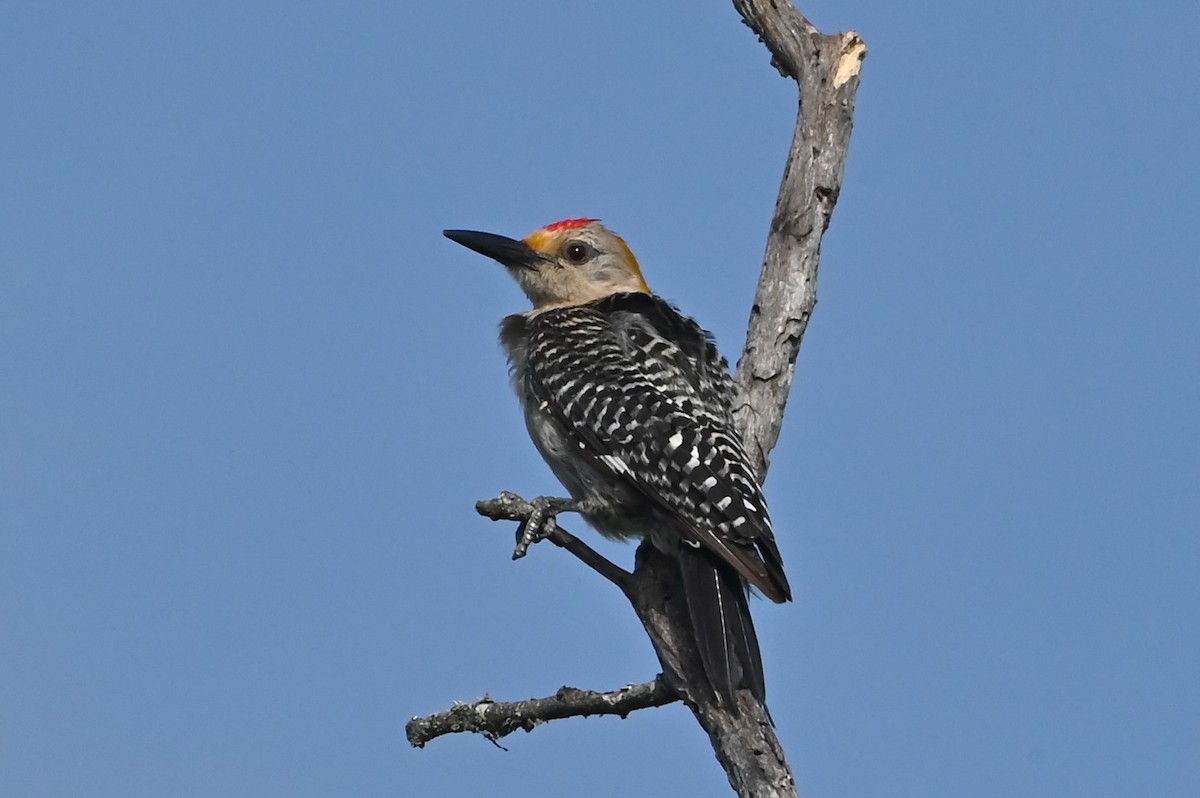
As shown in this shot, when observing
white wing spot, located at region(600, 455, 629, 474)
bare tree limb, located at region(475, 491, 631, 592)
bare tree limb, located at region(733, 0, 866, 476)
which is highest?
bare tree limb, located at region(733, 0, 866, 476)

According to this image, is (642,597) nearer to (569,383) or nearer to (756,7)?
(569,383)

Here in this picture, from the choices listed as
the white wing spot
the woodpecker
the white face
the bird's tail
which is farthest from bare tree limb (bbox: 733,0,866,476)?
the white face

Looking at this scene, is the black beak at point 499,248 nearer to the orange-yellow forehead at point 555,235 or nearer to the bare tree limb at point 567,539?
the orange-yellow forehead at point 555,235

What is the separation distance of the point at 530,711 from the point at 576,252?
3.33 meters

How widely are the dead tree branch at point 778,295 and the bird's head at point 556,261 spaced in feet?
5.18

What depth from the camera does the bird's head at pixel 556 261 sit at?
354 inches

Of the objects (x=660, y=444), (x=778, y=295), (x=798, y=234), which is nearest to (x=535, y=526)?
(x=660, y=444)

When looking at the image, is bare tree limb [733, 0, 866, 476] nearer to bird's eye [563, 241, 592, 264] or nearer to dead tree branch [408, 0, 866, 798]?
dead tree branch [408, 0, 866, 798]

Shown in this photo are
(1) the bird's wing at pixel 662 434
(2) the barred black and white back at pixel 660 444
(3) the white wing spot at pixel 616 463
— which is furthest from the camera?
(3) the white wing spot at pixel 616 463

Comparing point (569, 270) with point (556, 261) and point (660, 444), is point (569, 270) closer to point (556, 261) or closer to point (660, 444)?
point (556, 261)

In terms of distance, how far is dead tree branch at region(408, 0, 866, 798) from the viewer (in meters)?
6.62

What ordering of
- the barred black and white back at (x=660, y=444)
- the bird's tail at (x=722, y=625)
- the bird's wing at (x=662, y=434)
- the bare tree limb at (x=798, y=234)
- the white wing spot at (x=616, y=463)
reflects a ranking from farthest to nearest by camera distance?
the bare tree limb at (x=798, y=234), the white wing spot at (x=616, y=463), the bird's wing at (x=662, y=434), the barred black and white back at (x=660, y=444), the bird's tail at (x=722, y=625)

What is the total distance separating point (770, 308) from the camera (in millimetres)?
7578

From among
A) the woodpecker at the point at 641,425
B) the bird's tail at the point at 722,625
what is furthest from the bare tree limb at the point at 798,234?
the bird's tail at the point at 722,625
